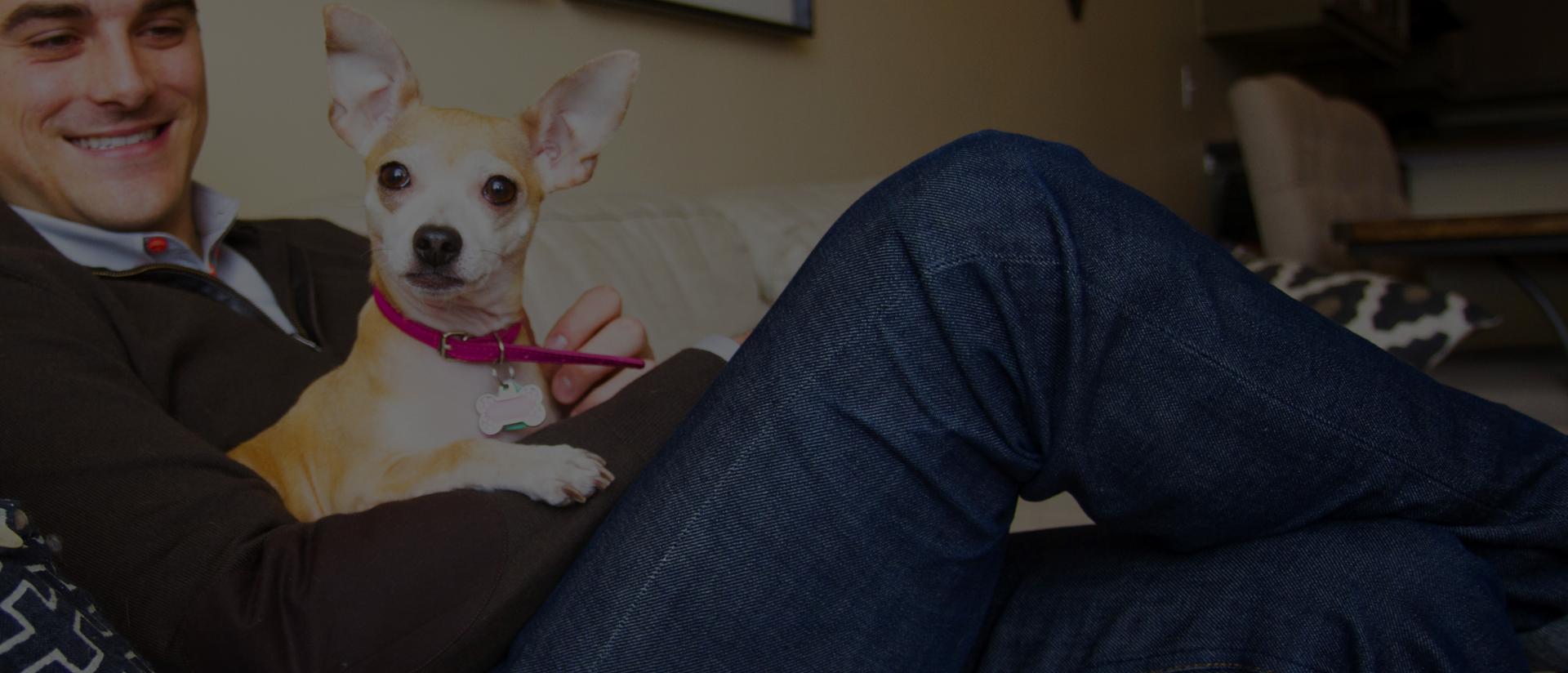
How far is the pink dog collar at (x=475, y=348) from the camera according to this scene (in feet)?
3.60

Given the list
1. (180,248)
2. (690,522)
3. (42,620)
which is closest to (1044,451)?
(690,522)

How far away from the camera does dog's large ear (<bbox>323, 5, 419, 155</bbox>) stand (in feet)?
3.60

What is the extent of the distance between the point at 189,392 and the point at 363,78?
0.34 meters

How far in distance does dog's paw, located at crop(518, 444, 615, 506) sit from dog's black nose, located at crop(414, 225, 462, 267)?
221 mm

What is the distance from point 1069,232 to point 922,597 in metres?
0.28

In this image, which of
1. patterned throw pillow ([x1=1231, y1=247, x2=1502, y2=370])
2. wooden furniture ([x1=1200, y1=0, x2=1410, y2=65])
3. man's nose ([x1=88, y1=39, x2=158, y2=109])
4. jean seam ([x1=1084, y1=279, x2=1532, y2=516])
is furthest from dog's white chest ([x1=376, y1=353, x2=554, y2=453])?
wooden furniture ([x1=1200, y1=0, x2=1410, y2=65])

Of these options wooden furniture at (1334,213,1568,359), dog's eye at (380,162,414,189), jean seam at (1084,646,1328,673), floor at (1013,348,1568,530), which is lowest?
floor at (1013,348,1568,530)

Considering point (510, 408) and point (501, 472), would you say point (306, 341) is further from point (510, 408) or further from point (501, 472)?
point (501, 472)

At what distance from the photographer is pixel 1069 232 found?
83cm

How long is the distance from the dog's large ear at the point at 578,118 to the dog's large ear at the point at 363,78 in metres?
0.12

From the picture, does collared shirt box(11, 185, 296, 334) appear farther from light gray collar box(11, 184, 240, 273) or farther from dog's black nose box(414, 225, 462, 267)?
dog's black nose box(414, 225, 462, 267)

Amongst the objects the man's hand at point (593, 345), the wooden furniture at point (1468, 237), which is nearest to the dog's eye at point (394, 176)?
the man's hand at point (593, 345)

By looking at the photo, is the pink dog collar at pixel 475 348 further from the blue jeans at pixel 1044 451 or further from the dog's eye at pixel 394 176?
the blue jeans at pixel 1044 451

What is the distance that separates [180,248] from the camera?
4.17 ft
